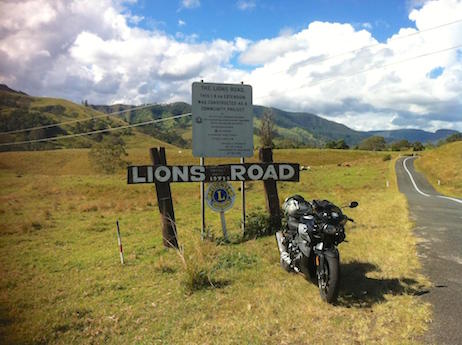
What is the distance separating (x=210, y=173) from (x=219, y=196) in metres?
0.94

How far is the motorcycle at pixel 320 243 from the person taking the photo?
18.4 ft

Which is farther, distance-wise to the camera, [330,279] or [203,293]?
[203,293]

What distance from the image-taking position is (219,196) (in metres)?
11.5

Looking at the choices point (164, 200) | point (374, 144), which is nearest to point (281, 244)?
point (164, 200)

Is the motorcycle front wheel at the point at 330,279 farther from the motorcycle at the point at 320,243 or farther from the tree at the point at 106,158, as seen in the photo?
the tree at the point at 106,158

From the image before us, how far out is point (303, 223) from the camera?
20.5ft

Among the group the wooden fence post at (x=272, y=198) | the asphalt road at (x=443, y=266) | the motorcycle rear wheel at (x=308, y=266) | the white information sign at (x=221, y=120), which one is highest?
the white information sign at (x=221, y=120)

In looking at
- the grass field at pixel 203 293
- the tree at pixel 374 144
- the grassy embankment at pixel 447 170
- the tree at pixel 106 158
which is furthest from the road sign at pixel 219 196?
the tree at pixel 374 144

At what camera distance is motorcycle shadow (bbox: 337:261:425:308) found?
5938mm

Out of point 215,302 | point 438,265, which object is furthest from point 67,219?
point 438,265

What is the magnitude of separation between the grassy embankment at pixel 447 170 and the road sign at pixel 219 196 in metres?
29.1

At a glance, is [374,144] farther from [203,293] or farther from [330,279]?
[330,279]

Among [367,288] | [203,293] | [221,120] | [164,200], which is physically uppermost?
[221,120]

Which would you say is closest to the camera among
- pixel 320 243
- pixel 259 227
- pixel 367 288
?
pixel 320 243
